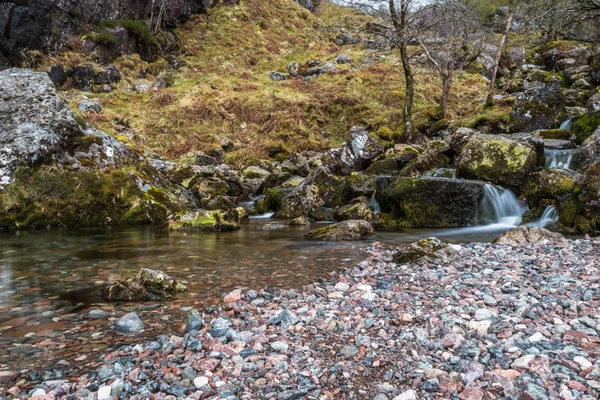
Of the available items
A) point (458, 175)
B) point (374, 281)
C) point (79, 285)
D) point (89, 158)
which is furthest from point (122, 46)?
point (374, 281)

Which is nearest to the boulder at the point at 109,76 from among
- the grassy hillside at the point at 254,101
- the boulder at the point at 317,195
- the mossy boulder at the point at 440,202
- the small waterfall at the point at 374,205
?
the grassy hillside at the point at 254,101

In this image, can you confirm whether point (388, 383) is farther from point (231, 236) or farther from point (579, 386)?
point (231, 236)

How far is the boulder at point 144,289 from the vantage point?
4742 millimetres

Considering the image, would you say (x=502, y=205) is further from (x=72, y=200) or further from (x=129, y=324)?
(x=72, y=200)

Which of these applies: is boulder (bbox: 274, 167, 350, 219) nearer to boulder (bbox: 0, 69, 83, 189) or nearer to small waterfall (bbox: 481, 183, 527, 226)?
small waterfall (bbox: 481, 183, 527, 226)

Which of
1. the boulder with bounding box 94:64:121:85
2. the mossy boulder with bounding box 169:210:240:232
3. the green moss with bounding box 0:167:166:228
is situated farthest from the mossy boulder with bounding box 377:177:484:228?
the boulder with bounding box 94:64:121:85

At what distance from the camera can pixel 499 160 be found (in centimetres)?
1189

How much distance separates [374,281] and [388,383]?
2.44m

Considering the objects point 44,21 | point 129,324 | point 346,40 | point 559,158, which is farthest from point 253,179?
point 346,40

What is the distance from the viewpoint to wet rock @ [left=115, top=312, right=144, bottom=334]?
3.80 meters

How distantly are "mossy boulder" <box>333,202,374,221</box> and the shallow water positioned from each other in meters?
1.45

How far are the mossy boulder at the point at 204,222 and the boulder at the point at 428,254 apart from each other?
5953 millimetres

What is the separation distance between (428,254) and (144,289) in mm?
3926

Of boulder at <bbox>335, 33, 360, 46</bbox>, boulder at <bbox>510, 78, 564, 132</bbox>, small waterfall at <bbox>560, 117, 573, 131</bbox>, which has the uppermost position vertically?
boulder at <bbox>335, 33, 360, 46</bbox>
